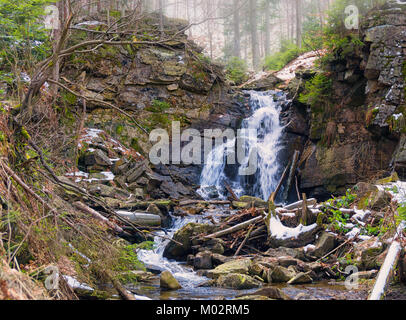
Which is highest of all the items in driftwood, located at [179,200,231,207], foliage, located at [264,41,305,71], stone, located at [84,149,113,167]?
foliage, located at [264,41,305,71]

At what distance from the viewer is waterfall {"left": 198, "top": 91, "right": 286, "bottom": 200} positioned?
559 inches

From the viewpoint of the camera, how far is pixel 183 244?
27.4ft

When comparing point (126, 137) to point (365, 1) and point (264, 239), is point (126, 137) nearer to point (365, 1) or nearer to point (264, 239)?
point (264, 239)

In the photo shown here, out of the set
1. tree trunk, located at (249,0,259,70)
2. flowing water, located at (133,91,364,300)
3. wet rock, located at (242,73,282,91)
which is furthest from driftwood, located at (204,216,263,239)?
tree trunk, located at (249,0,259,70)

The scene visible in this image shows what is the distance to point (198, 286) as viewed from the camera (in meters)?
6.36

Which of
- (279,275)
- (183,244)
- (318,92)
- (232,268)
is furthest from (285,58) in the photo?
(279,275)

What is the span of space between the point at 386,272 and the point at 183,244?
15.5 ft

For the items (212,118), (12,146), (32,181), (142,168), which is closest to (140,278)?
(32,181)

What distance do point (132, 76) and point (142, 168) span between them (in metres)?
4.85

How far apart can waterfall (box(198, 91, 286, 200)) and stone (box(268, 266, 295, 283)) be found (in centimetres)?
728

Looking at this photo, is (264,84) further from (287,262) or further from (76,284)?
(76,284)

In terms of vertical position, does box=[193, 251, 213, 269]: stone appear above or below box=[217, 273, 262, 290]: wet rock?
below

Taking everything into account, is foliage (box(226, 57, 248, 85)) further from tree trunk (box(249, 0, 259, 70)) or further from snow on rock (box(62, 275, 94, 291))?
snow on rock (box(62, 275, 94, 291))

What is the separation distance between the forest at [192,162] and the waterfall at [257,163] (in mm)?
55
